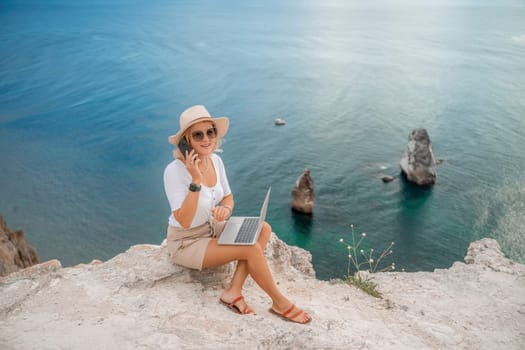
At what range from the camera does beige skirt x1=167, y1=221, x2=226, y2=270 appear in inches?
281

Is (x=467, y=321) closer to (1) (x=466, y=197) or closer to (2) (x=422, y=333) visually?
(2) (x=422, y=333)

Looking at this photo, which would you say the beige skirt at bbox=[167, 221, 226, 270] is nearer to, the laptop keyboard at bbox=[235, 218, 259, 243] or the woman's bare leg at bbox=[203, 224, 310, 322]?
the woman's bare leg at bbox=[203, 224, 310, 322]

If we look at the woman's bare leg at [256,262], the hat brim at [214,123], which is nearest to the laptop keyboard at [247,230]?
the woman's bare leg at [256,262]

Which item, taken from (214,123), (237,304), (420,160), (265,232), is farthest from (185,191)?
(420,160)

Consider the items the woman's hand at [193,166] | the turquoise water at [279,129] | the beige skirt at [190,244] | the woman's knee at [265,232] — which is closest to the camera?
the woman's hand at [193,166]

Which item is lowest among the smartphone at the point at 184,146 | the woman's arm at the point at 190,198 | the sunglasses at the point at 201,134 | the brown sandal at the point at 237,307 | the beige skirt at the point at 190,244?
the brown sandal at the point at 237,307

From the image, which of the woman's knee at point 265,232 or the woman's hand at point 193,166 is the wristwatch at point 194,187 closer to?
the woman's hand at point 193,166

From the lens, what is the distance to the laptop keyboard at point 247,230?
6934 mm

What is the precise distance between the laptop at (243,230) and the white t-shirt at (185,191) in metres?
0.43

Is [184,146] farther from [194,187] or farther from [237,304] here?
[237,304]

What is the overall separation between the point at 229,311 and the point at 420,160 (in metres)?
44.1

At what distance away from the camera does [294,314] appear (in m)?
6.84

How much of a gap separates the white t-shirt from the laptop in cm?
43

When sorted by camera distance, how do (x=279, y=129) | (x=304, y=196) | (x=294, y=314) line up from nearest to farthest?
(x=294, y=314), (x=304, y=196), (x=279, y=129)
